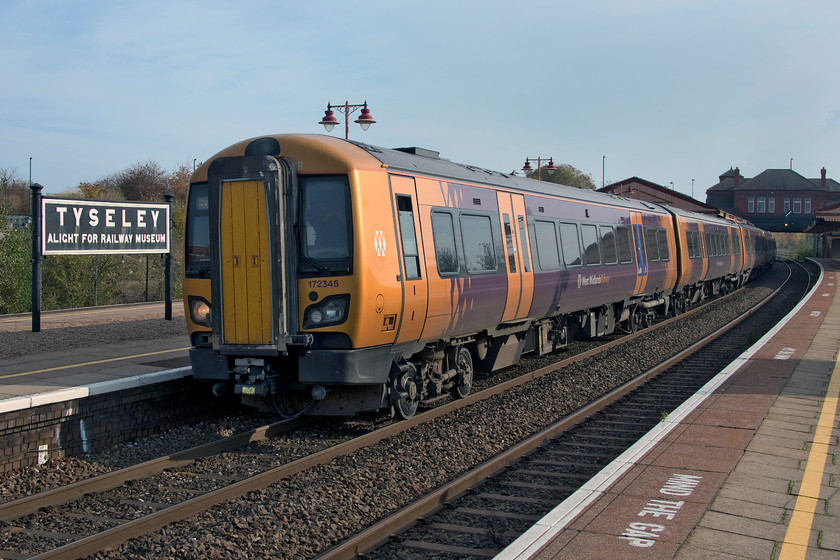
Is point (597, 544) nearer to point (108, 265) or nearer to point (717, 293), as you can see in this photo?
point (108, 265)

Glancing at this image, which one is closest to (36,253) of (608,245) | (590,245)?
(590,245)

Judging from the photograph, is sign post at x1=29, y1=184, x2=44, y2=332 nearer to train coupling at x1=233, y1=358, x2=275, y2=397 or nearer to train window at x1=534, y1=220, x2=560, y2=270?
train coupling at x1=233, y1=358, x2=275, y2=397

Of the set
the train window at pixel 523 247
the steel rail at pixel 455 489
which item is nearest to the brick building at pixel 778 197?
the train window at pixel 523 247

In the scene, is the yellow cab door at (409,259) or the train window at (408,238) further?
the train window at (408,238)

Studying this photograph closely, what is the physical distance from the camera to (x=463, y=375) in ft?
33.9

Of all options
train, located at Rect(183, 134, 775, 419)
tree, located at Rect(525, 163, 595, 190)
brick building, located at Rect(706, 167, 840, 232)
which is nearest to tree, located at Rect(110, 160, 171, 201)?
tree, located at Rect(525, 163, 595, 190)

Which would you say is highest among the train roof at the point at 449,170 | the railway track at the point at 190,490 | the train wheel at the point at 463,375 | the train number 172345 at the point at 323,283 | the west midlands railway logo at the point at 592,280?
the train roof at the point at 449,170

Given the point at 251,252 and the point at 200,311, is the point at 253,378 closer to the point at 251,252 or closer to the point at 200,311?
the point at 200,311

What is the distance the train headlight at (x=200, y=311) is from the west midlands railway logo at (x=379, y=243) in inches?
77.1

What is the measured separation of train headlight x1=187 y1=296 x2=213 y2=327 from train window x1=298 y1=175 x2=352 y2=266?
1.29 metres

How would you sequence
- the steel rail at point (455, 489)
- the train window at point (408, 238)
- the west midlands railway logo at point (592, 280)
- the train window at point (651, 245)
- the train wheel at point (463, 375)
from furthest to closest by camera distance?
the train window at point (651, 245) → the west midlands railway logo at point (592, 280) → the train wheel at point (463, 375) → the train window at point (408, 238) → the steel rail at point (455, 489)

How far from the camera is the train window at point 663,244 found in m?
19.7

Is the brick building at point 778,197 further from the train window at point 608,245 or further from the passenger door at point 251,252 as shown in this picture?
the passenger door at point 251,252

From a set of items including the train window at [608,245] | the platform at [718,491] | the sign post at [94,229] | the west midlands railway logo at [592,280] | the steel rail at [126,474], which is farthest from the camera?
the train window at [608,245]
